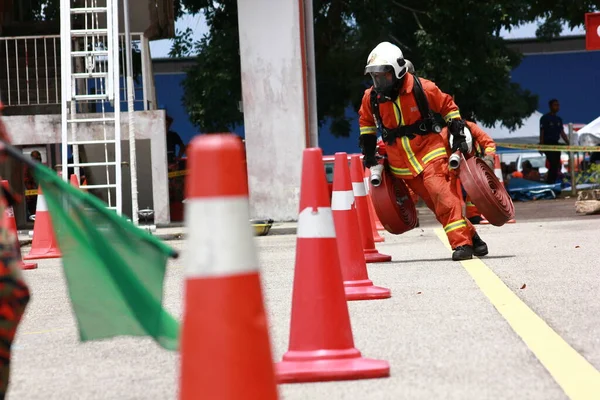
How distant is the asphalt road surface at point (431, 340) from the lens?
5125 millimetres

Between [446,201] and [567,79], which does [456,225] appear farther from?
[567,79]

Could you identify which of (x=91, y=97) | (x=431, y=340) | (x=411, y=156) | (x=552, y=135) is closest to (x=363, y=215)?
(x=411, y=156)

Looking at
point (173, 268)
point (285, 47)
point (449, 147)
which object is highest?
point (285, 47)

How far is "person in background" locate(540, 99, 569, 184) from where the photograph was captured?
27.5 meters

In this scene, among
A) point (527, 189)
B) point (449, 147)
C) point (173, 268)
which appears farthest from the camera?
point (527, 189)

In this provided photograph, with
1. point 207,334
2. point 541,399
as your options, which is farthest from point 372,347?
point 207,334

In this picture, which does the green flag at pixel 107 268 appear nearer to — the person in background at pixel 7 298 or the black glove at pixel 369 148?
the person in background at pixel 7 298

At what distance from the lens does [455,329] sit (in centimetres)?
665

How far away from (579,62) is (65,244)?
54.0 meters

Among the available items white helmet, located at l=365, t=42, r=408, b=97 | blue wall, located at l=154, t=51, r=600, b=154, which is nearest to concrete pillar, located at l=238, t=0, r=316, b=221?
white helmet, located at l=365, t=42, r=408, b=97

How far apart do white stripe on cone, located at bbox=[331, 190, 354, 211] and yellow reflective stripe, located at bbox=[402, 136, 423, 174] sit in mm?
2733

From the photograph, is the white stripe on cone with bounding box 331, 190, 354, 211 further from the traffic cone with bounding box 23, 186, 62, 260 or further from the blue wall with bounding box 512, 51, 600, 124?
the blue wall with bounding box 512, 51, 600, 124

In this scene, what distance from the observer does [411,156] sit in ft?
36.4

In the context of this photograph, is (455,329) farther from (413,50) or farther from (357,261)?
(413,50)
